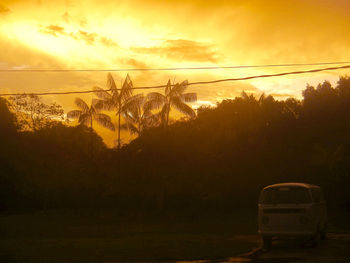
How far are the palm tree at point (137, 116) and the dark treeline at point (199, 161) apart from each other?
3648 millimetres

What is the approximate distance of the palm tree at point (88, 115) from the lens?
4594cm

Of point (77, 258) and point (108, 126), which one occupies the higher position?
point (108, 126)

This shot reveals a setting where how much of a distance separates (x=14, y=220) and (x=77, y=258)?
20.4 metres

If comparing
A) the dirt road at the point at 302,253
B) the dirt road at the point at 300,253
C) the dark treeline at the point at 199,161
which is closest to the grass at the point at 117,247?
the dirt road at the point at 300,253

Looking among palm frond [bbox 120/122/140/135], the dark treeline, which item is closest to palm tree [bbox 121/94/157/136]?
palm frond [bbox 120/122/140/135]

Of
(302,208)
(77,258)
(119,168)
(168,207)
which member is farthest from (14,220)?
(302,208)

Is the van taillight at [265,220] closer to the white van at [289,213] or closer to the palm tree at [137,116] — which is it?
the white van at [289,213]

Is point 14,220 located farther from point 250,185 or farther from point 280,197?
point 280,197

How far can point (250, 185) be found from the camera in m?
37.6

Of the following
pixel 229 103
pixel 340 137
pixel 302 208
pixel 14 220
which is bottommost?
pixel 14 220

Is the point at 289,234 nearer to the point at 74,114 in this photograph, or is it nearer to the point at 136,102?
the point at 136,102

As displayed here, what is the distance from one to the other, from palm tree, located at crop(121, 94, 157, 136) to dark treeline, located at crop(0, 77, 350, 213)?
3648 mm

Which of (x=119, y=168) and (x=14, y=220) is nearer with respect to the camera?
(x=14, y=220)

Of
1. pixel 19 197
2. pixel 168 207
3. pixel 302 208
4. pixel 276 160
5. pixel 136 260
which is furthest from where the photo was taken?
pixel 19 197
